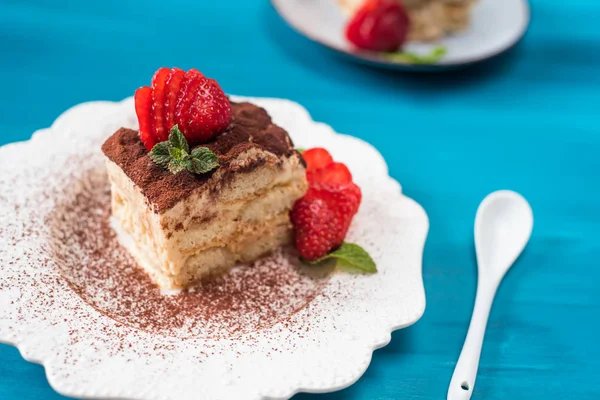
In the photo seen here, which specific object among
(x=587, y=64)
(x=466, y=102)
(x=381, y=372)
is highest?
(x=587, y=64)

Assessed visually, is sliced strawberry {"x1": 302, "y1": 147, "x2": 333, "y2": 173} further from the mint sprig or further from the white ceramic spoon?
the white ceramic spoon

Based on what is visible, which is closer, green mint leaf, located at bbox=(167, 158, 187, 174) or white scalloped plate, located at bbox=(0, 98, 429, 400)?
white scalloped plate, located at bbox=(0, 98, 429, 400)

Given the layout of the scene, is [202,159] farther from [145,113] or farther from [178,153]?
[145,113]

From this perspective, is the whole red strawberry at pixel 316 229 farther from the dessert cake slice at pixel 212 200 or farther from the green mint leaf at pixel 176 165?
the green mint leaf at pixel 176 165

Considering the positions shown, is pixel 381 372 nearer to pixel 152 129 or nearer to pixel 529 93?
pixel 152 129

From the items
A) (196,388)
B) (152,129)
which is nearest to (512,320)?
(196,388)

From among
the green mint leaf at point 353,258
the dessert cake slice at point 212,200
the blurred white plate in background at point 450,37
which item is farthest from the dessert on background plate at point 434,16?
the green mint leaf at point 353,258

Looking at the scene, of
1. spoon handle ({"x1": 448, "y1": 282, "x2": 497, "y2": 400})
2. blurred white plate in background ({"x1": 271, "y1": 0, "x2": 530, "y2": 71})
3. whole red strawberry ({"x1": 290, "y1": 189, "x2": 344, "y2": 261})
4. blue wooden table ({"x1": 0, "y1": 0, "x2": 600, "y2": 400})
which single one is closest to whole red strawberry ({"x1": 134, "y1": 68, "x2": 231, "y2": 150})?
whole red strawberry ({"x1": 290, "y1": 189, "x2": 344, "y2": 261})

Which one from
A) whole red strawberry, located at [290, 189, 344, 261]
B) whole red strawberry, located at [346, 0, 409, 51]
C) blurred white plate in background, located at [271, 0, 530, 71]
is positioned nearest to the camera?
whole red strawberry, located at [290, 189, 344, 261]
